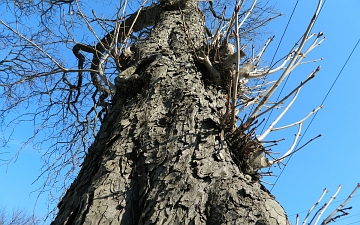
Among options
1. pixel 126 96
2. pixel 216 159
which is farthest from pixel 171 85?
pixel 216 159

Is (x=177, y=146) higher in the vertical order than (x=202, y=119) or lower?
lower

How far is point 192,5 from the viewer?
326cm

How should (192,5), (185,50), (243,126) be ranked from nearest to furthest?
(243,126) → (185,50) → (192,5)

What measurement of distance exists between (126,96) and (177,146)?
80cm

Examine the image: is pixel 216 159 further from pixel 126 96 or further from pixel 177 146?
pixel 126 96

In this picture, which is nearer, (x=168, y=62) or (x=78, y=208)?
(x=78, y=208)

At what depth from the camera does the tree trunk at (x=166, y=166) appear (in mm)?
1217

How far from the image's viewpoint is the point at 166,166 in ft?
4.66

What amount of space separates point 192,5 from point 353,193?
2515mm

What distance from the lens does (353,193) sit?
1405 millimetres

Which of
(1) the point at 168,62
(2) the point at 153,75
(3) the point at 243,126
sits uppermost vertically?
(1) the point at 168,62

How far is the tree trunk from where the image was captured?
122cm

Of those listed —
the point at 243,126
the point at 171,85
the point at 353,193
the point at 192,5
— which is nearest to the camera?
the point at 353,193

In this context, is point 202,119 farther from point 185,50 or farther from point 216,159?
point 185,50
